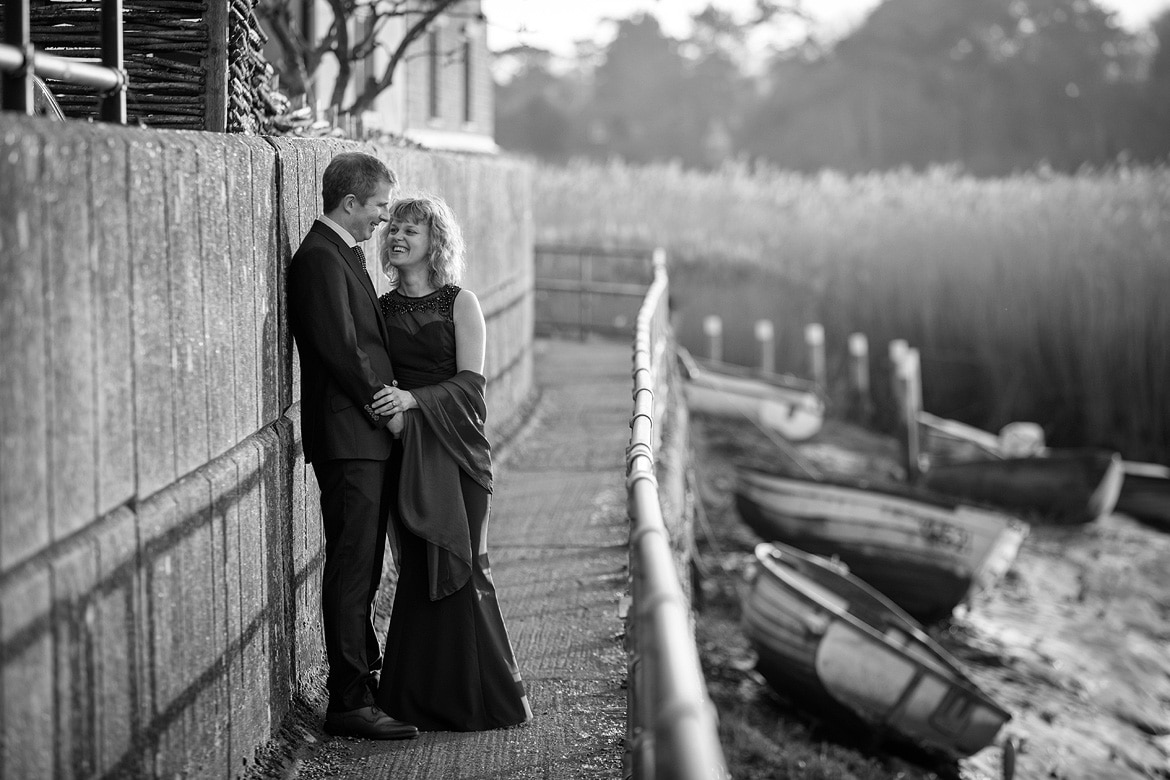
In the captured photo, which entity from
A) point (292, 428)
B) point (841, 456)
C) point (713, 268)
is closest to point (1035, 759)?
point (292, 428)

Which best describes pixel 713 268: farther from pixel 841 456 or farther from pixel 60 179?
pixel 60 179

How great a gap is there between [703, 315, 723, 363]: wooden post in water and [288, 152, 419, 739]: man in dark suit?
16609 mm

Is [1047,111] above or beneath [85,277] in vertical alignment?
above

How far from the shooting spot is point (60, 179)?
9.14ft

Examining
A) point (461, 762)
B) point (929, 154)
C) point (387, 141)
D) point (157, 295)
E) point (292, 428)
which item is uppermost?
point (929, 154)

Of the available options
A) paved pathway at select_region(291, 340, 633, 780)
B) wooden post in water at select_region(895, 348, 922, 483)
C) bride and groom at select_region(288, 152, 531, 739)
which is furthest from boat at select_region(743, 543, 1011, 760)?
wooden post in water at select_region(895, 348, 922, 483)

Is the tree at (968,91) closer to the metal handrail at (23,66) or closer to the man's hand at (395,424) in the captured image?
the man's hand at (395,424)

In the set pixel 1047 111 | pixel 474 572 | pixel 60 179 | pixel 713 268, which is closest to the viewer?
pixel 60 179

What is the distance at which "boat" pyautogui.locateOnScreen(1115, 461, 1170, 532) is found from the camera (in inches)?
677

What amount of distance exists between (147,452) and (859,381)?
18777mm

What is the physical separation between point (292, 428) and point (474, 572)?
0.80m

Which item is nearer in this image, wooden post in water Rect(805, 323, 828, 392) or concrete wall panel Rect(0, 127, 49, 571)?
concrete wall panel Rect(0, 127, 49, 571)

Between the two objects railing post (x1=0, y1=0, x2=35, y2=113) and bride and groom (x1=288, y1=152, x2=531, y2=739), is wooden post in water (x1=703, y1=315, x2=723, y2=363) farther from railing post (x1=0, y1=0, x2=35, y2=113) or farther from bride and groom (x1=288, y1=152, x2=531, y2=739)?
railing post (x1=0, y1=0, x2=35, y2=113)

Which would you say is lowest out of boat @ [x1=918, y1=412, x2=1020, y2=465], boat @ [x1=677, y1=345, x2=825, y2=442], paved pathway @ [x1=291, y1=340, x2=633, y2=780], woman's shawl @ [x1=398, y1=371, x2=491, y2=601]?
boat @ [x1=918, y1=412, x2=1020, y2=465]
